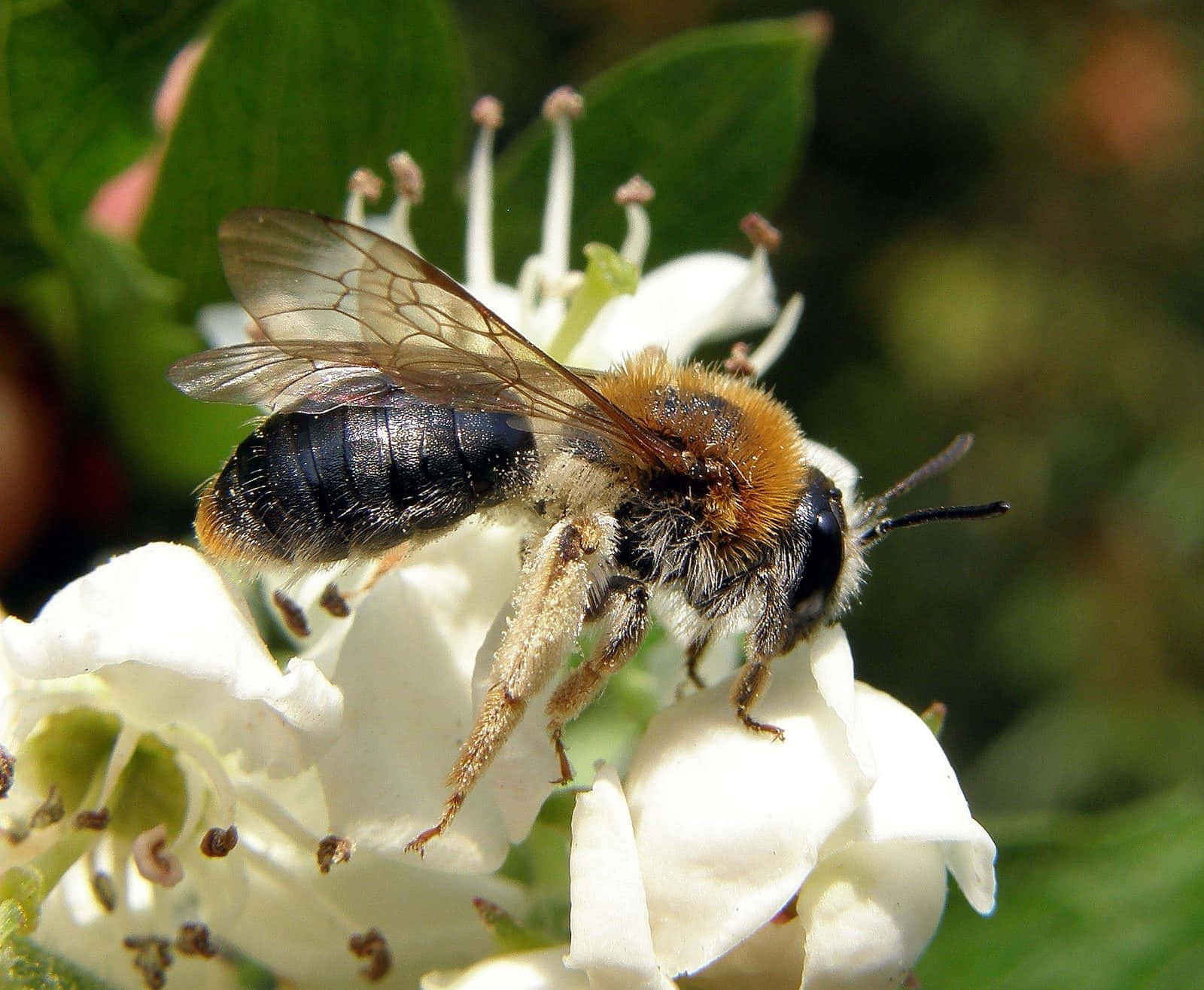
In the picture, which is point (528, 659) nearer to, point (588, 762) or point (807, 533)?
point (807, 533)

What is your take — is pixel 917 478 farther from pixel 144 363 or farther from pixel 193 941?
pixel 144 363

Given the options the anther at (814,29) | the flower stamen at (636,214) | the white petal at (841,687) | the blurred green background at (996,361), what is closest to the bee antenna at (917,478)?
the white petal at (841,687)

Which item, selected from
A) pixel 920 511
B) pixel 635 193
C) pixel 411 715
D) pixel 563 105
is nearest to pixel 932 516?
pixel 920 511

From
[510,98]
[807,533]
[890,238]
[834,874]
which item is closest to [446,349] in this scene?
[807,533]

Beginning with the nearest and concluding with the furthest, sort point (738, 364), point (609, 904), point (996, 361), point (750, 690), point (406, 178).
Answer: point (609, 904), point (750, 690), point (738, 364), point (406, 178), point (996, 361)

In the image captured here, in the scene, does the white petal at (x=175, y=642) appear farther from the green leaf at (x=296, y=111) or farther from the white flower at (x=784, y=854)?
the green leaf at (x=296, y=111)
